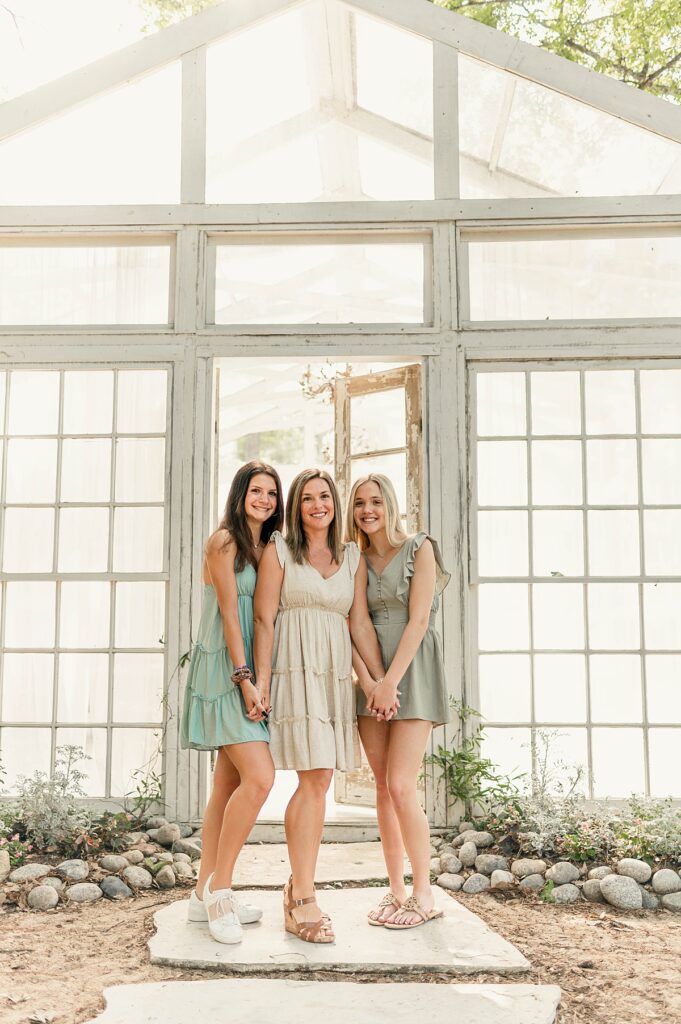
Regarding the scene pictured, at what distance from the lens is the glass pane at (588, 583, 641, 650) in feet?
14.4

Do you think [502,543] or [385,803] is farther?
[502,543]

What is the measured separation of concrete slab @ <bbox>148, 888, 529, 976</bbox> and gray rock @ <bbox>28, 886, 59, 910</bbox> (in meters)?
0.51

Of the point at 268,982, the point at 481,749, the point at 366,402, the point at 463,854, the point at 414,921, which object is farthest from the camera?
the point at 366,402

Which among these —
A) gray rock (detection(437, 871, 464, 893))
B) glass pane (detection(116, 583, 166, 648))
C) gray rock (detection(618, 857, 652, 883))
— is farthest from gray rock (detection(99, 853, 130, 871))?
gray rock (detection(618, 857, 652, 883))

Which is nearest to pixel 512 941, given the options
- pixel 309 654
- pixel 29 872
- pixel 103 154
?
pixel 309 654

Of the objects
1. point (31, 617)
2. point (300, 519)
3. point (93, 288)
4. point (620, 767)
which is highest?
point (93, 288)

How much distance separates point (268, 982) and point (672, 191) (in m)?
4.08

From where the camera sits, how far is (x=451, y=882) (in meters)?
3.62

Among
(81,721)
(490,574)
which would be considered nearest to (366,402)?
(490,574)

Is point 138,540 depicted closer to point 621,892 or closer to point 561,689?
point 561,689

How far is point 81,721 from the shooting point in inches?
174

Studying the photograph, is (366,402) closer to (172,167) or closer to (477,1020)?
(172,167)

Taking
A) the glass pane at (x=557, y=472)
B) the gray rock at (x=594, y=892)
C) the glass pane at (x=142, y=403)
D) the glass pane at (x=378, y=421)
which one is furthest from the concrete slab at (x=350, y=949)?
the glass pane at (x=378, y=421)

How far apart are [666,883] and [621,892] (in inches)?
8.2
